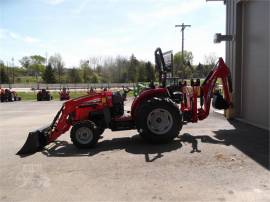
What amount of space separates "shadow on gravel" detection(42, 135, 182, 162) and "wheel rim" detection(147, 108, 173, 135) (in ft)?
1.12

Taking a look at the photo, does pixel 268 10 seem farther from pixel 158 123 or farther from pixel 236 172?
pixel 236 172

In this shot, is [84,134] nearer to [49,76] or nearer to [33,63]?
[49,76]

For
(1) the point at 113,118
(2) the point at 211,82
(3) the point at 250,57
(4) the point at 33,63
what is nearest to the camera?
(1) the point at 113,118

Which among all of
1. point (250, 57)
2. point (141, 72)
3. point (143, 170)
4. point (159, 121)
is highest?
point (141, 72)

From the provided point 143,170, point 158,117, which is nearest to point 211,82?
point 158,117

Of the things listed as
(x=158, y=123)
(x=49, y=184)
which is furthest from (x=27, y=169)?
(x=158, y=123)

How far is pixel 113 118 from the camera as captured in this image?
27.9 ft

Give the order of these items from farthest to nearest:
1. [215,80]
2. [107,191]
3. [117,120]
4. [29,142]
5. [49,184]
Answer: [215,80] < [117,120] < [29,142] < [49,184] < [107,191]

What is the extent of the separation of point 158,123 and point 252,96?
401 cm

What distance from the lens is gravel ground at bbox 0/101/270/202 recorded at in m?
5.12

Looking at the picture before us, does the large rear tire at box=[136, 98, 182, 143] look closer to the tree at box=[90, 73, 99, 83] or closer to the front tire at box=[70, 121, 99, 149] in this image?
the front tire at box=[70, 121, 99, 149]

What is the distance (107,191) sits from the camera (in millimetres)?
5273

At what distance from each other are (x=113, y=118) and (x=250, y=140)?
10.3ft

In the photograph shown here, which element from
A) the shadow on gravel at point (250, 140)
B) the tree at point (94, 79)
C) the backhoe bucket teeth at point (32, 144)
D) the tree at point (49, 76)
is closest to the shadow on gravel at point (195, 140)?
the shadow on gravel at point (250, 140)
